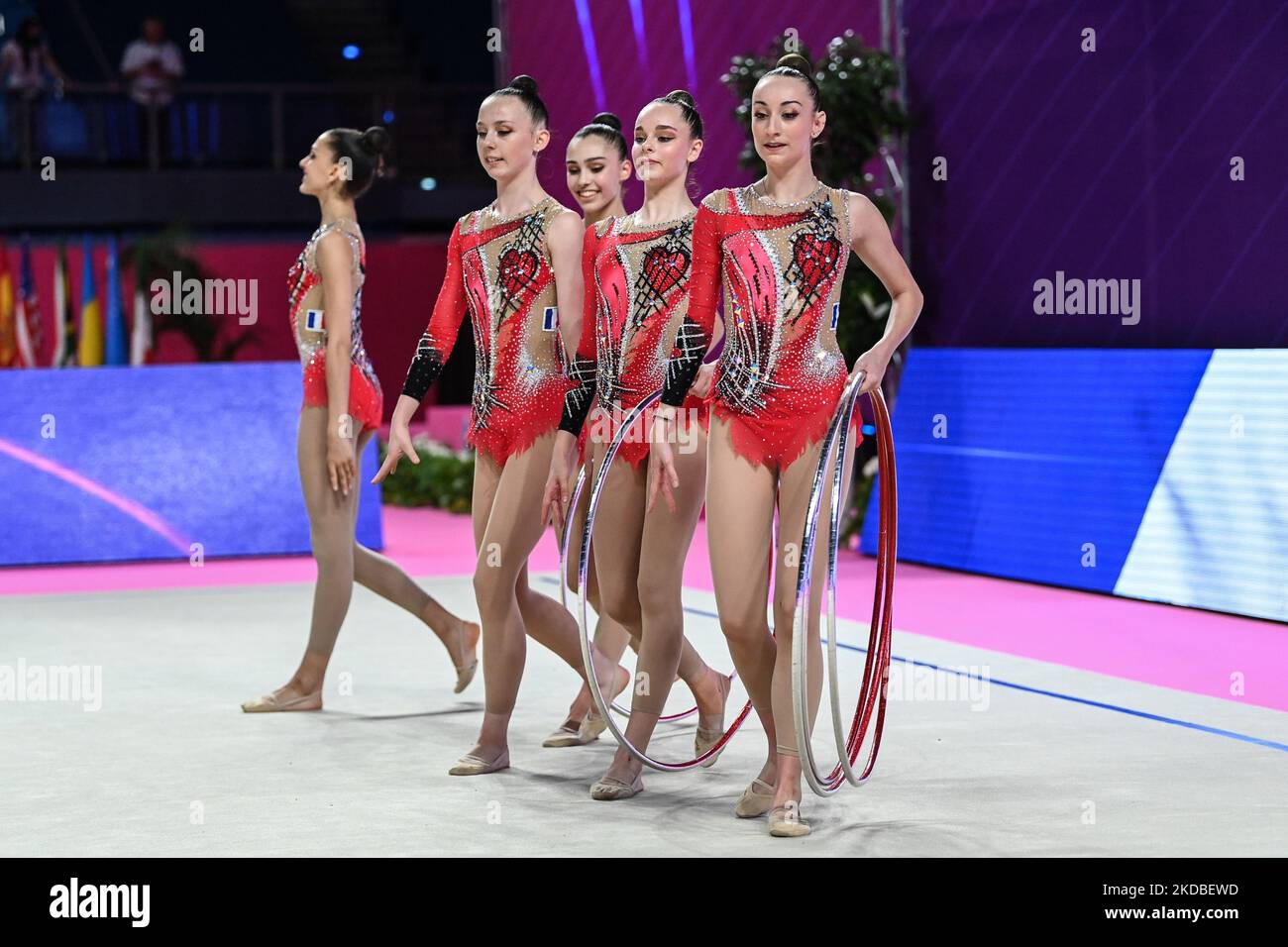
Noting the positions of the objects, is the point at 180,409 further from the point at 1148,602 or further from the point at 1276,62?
the point at 1276,62

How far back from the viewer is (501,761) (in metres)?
4.50

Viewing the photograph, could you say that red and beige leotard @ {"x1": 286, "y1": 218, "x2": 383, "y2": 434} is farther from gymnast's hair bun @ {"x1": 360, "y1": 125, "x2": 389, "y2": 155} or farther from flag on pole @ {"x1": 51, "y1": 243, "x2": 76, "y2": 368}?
flag on pole @ {"x1": 51, "y1": 243, "x2": 76, "y2": 368}

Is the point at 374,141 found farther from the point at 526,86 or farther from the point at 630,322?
the point at 630,322

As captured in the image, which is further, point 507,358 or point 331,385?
point 331,385

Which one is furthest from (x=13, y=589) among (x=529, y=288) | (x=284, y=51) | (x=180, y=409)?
(x=284, y=51)

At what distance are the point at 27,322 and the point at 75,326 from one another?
1.05 feet

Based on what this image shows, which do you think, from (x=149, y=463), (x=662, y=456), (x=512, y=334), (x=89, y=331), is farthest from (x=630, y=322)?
(x=89, y=331)

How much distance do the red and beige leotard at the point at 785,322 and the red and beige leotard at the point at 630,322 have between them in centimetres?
31

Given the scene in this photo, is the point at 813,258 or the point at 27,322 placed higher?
the point at 27,322

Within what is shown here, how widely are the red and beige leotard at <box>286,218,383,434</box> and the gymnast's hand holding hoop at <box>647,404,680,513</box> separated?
1.55 meters

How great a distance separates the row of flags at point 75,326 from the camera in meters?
11.4

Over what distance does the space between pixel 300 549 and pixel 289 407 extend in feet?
2.53

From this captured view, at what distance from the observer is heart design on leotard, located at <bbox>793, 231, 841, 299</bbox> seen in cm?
387

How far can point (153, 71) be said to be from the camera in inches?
597
